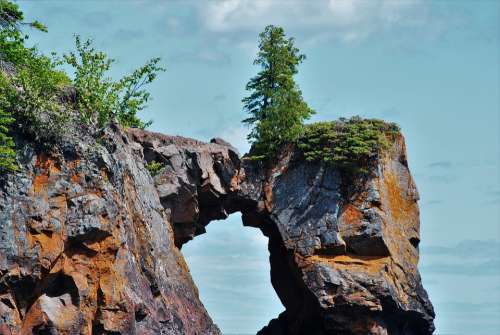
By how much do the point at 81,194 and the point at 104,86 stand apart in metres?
4.58

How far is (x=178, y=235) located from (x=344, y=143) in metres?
7.51

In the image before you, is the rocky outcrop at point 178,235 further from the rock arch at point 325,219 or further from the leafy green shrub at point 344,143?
the leafy green shrub at point 344,143

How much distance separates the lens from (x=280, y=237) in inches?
1542

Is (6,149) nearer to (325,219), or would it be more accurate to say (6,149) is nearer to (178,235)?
(178,235)

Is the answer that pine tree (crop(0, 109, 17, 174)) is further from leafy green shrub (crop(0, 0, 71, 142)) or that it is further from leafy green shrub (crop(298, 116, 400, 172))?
leafy green shrub (crop(298, 116, 400, 172))

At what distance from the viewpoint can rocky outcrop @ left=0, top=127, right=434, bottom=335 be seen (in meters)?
26.2

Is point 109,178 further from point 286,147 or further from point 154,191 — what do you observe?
point 286,147

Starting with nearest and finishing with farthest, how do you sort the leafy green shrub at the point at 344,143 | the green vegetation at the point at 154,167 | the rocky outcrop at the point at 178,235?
the rocky outcrop at the point at 178,235 < the green vegetation at the point at 154,167 < the leafy green shrub at the point at 344,143

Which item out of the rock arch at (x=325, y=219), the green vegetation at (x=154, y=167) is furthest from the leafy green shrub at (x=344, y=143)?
the green vegetation at (x=154, y=167)

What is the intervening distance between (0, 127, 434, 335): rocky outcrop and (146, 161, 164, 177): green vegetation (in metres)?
0.15

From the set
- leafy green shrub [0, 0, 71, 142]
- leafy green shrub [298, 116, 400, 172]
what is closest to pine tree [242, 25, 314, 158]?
leafy green shrub [298, 116, 400, 172]

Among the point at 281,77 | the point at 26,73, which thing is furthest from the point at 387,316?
the point at 26,73

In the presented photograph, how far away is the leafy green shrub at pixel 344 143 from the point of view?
126 feet

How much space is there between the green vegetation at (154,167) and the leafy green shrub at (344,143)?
6148 millimetres
